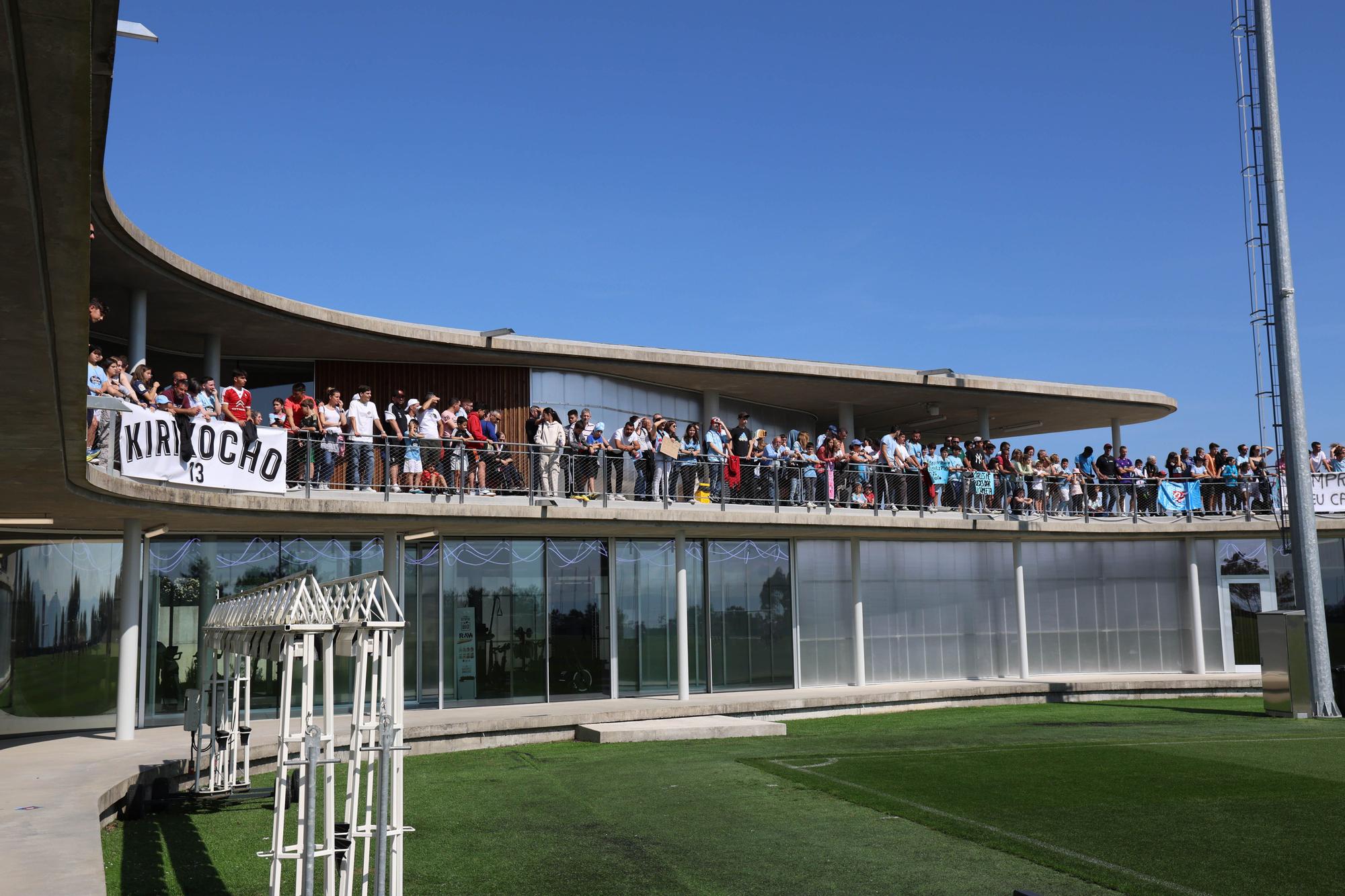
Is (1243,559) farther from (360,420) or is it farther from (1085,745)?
(360,420)

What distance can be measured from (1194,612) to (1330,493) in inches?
164

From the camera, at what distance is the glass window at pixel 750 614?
25016 millimetres

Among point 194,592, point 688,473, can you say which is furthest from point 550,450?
point 194,592

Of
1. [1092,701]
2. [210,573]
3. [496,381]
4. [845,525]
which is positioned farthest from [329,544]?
[1092,701]

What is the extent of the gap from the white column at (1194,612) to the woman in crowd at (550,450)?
16.4 metres

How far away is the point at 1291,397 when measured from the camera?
21.2 m

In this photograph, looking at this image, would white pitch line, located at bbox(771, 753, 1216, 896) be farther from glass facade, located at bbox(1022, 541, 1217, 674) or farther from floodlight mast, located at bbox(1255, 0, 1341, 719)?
glass facade, located at bbox(1022, 541, 1217, 674)

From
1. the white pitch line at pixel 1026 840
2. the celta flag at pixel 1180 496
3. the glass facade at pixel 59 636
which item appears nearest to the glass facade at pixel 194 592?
the glass facade at pixel 59 636

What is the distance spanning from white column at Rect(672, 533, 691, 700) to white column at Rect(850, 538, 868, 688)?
15.9 ft

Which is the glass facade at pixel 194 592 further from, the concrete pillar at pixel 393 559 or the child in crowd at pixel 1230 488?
the child in crowd at pixel 1230 488

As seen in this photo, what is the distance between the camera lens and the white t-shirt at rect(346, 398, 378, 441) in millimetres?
18859

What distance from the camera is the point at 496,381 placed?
78.0ft

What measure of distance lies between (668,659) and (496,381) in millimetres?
6807

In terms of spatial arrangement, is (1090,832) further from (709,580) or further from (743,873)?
(709,580)
